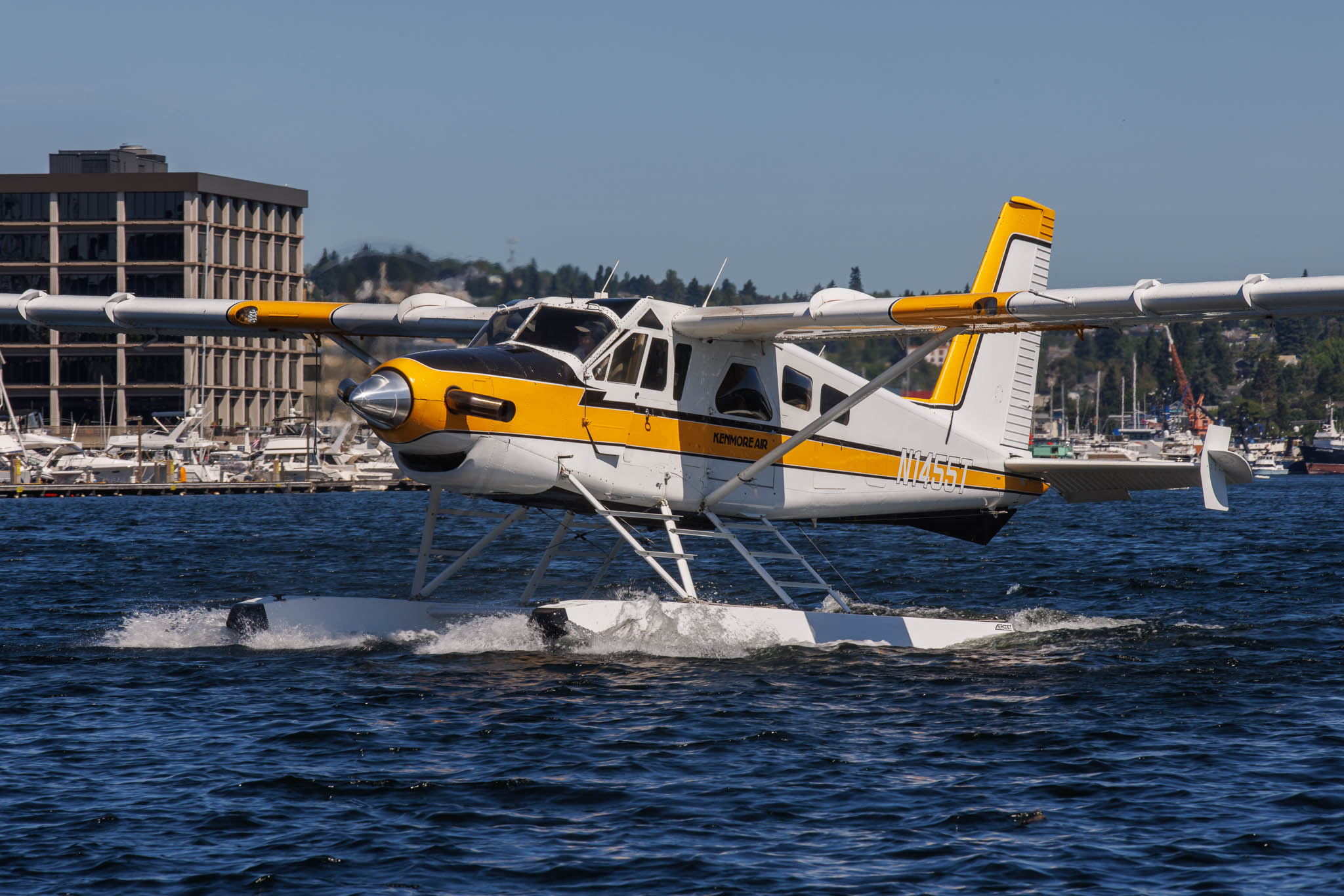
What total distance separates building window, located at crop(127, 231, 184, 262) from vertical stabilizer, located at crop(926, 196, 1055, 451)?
79.9 meters

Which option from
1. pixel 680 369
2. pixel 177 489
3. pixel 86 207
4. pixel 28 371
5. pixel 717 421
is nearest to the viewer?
pixel 680 369

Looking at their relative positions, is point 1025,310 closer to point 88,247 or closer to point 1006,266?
point 1006,266

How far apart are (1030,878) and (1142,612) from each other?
11.5 metres

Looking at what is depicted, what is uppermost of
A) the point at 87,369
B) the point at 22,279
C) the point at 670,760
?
the point at 22,279

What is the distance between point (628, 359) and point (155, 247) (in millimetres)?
83480

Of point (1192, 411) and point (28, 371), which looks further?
point (1192, 411)

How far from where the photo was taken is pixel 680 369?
14.0m

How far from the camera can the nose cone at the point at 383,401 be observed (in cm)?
1120

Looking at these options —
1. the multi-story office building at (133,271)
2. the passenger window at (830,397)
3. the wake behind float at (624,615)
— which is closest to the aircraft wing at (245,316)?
the wake behind float at (624,615)

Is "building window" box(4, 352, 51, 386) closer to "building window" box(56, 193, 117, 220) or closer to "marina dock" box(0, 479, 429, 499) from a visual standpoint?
"building window" box(56, 193, 117, 220)

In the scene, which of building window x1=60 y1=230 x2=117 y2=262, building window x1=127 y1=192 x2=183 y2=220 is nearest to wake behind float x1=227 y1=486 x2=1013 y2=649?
building window x1=127 y1=192 x2=183 y2=220

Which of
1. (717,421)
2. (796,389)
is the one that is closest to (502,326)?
(717,421)

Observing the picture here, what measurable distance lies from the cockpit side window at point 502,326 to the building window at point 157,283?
80664 mm

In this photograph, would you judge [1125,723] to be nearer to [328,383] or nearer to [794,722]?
[794,722]
